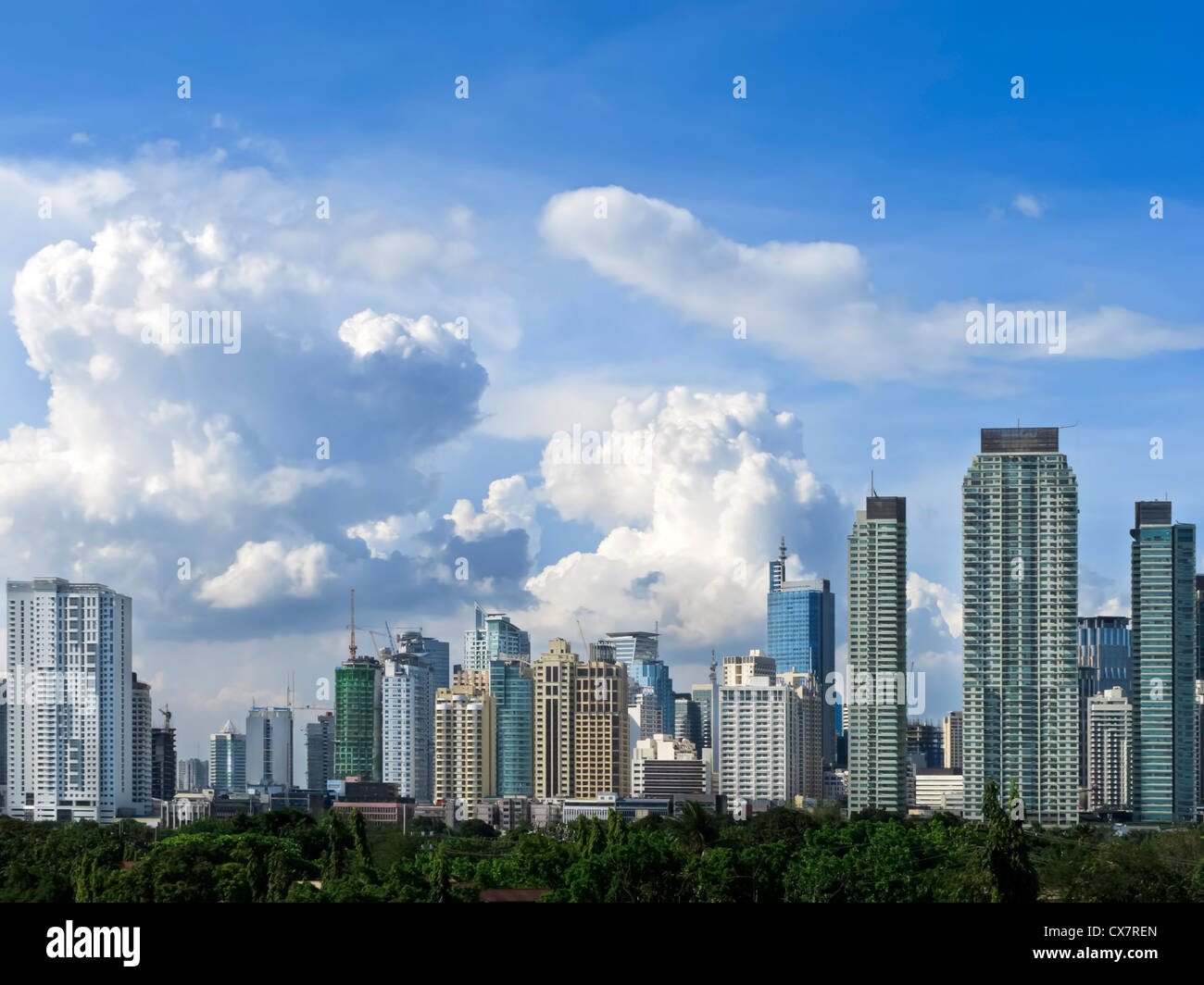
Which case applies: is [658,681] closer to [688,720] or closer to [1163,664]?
[688,720]

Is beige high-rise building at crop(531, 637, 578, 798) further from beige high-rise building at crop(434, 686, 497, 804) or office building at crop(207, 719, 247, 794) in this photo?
office building at crop(207, 719, 247, 794)

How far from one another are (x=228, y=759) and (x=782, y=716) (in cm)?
5224

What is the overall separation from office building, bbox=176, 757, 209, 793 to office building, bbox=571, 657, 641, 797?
178 ft

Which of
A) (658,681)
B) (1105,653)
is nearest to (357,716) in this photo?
(658,681)

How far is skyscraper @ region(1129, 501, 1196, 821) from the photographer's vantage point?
77.7 meters

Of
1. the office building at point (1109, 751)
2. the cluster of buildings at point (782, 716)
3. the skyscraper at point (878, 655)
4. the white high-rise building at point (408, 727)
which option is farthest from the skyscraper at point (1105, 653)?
the white high-rise building at point (408, 727)

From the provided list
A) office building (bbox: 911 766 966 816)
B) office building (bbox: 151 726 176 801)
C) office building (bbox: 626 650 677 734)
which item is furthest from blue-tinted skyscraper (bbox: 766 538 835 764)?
office building (bbox: 151 726 176 801)

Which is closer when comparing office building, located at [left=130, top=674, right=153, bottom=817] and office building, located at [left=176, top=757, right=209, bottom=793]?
office building, located at [left=130, top=674, right=153, bottom=817]

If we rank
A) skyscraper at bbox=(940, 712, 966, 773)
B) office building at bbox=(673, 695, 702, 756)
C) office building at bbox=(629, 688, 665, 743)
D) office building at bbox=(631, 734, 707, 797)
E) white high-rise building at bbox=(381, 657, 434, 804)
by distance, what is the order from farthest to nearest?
1. office building at bbox=(673, 695, 702, 756)
2. office building at bbox=(629, 688, 665, 743)
3. skyscraper at bbox=(940, 712, 966, 773)
4. white high-rise building at bbox=(381, 657, 434, 804)
5. office building at bbox=(631, 734, 707, 797)

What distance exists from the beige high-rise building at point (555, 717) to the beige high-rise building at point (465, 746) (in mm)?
2785
